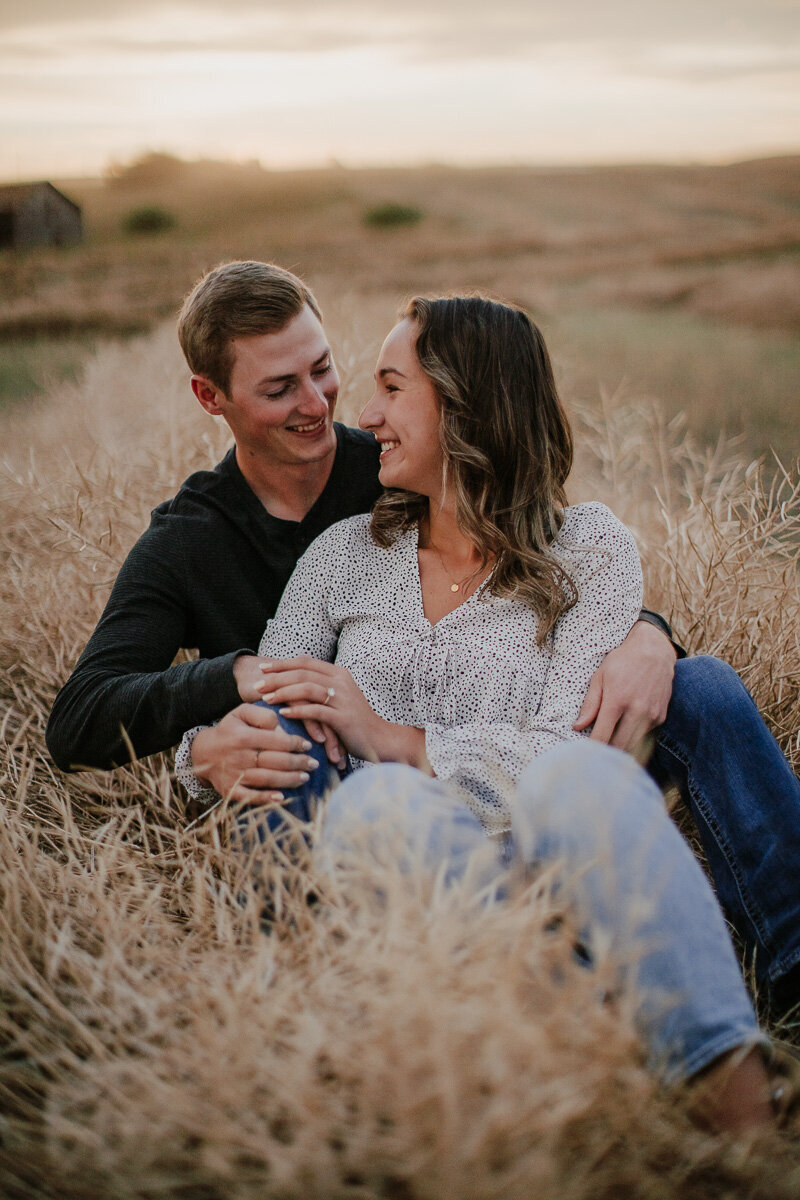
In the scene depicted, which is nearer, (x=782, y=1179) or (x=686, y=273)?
(x=782, y=1179)

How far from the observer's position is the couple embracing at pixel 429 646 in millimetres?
1592

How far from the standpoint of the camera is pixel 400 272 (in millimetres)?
10164

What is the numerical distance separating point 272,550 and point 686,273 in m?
9.76

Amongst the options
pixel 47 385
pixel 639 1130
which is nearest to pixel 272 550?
pixel 639 1130

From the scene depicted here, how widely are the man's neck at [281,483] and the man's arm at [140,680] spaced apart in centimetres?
29

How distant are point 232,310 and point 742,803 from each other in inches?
71.4

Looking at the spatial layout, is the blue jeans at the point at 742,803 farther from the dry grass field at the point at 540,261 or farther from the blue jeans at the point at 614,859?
the dry grass field at the point at 540,261

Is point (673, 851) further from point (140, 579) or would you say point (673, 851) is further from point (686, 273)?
point (686, 273)

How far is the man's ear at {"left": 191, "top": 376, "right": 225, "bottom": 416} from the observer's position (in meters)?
2.51

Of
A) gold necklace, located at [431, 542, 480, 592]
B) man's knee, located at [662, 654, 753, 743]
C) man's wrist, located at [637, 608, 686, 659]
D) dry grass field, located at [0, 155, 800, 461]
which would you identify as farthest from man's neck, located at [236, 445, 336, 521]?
dry grass field, located at [0, 155, 800, 461]

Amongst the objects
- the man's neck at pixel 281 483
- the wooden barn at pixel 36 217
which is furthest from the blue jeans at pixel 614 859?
the wooden barn at pixel 36 217

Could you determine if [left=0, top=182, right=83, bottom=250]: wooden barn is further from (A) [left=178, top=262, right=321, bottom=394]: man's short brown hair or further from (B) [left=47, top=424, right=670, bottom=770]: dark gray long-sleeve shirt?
(B) [left=47, top=424, right=670, bottom=770]: dark gray long-sleeve shirt

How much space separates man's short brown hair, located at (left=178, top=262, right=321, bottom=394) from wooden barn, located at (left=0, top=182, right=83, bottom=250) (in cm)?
473

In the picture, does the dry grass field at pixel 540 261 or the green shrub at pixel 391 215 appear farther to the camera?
the green shrub at pixel 391 215
